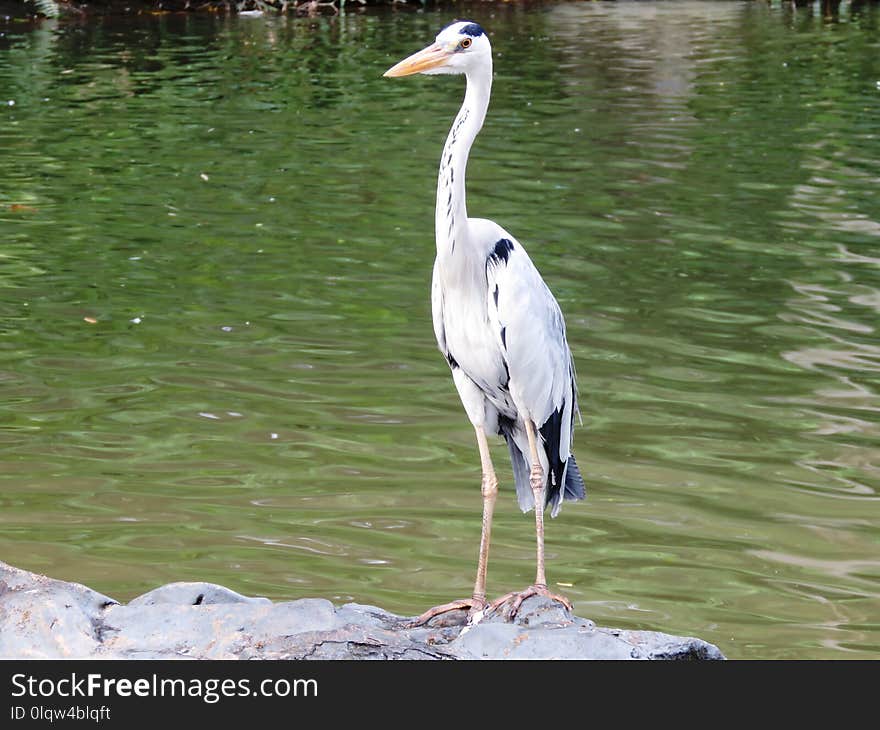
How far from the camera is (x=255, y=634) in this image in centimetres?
423

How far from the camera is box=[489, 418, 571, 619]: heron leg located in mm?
4633

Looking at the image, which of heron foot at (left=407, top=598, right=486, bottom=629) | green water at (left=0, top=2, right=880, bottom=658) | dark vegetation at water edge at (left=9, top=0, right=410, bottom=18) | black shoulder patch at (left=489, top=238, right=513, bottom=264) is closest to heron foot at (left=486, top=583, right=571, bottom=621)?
heron foot at (left=407, top=598, right=486, bottom=629)

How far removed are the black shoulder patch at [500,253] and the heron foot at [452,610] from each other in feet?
3.96

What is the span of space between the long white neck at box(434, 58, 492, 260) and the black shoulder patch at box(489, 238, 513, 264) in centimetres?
16

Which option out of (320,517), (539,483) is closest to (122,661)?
(539,483)

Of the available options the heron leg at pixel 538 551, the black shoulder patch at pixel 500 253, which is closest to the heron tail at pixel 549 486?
the heron leg at pixel 538 551

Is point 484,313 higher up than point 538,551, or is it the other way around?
point 484,313

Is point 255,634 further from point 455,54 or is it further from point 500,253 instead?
point 455,54

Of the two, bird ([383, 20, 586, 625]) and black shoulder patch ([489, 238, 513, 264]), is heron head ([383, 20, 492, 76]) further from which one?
black shoulder patch ([489, 238, 513, 264])

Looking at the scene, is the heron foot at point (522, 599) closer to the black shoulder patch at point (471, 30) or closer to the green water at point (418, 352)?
the green water at point (418, 352)

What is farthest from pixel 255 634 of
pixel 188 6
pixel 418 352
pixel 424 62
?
pixel 188 6

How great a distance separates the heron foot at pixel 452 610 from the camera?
4758mm

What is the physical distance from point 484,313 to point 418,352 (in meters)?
3.57

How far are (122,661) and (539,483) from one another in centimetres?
171
